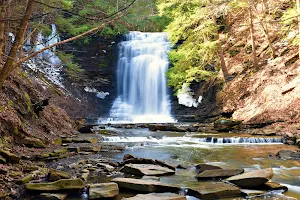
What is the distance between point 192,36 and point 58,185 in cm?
1595

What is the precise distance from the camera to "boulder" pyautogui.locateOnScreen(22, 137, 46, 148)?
24.8 feet

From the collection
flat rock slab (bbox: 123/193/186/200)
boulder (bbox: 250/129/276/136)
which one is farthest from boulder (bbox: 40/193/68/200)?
boulder (bbox: 250/129/276/136)

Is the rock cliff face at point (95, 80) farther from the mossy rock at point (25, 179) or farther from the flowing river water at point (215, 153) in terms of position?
the mossy rock at point (25, 179)

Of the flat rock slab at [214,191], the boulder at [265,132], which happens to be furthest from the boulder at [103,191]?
the boulder at [265,132]

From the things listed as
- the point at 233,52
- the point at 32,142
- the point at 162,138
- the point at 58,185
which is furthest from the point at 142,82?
the point at 58,185

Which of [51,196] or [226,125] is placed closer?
[51,196]

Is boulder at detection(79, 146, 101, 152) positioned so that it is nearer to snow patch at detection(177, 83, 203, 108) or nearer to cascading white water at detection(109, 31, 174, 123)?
snow patch at detection(177, 83, 203, 108)

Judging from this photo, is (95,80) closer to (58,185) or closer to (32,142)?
(32,142)

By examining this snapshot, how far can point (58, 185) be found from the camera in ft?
15.8

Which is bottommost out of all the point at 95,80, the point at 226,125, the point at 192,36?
the point at 226,125

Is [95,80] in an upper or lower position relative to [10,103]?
upper

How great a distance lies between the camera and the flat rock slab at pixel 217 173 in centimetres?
588

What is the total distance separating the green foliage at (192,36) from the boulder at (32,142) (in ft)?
39.5

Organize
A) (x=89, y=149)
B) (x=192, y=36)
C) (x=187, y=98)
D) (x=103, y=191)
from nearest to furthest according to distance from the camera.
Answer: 1. (x=103, y=191)
2. (x=89, y=149)
3. (x=192, y=36)
4. (x=187, y=98)
